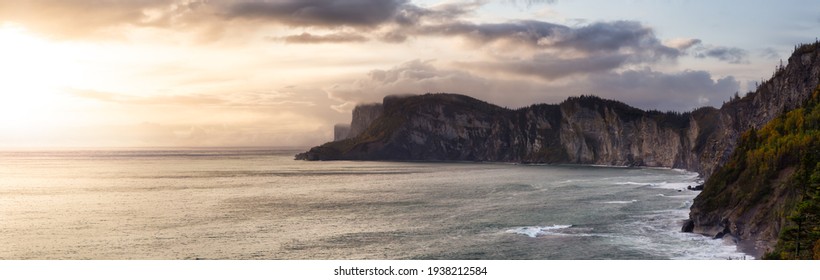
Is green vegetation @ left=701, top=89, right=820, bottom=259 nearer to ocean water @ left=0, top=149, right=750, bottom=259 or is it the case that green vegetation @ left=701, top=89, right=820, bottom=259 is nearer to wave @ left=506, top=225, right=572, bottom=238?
ocean water @ left=0, top=149, right=750, bottom=259

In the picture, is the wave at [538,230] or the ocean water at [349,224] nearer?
the ocean water at [349,224]

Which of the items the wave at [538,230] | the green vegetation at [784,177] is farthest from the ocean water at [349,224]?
the green vegetation at [784,177]

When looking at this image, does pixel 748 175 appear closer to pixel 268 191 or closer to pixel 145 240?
pixel 145 240

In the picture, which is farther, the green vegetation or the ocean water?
the ocean water

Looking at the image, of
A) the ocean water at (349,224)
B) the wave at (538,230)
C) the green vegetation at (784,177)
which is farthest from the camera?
the wave at (538,230)

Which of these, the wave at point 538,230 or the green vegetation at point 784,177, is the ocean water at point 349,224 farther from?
the green vegetation at point 784,177

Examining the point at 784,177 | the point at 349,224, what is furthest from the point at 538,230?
the point at 784,177

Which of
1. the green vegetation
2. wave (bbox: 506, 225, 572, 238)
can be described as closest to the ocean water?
wave (bbox: 506, 225, 572, 238)

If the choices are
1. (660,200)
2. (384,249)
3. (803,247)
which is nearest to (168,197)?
(384,249)

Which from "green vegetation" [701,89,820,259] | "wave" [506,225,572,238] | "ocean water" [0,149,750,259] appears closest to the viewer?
"green vegetation" [701,89,820,259]
